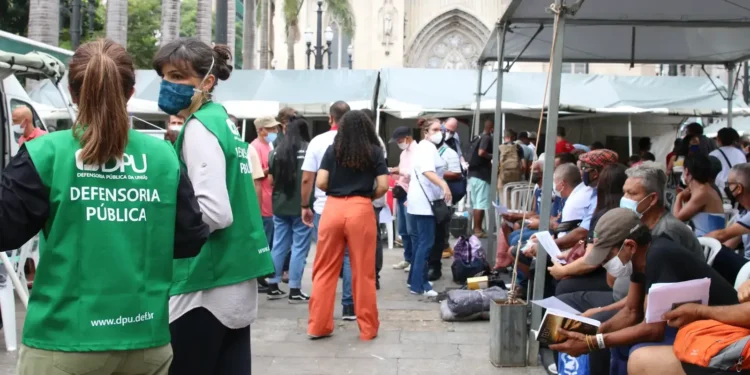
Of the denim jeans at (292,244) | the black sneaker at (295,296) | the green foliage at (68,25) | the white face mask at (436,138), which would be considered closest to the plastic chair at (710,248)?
the denim jeans at (292,244)

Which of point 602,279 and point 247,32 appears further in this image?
point 247,32

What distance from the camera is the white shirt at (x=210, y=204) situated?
339 centimetres

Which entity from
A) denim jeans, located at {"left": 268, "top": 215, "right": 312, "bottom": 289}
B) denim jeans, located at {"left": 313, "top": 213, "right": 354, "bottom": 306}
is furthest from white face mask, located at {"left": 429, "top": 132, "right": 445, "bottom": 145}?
denim jeans, located at {"left": 313, "top": 213, "right": 354, "bottom": 306}

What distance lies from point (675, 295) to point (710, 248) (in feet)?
5.32

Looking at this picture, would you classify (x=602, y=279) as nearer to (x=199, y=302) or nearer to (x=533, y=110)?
(x=199, y=302)

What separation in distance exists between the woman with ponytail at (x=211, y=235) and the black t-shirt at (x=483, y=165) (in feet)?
34.7

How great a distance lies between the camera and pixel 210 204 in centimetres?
338

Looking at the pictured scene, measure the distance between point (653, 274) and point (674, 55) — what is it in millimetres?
9760

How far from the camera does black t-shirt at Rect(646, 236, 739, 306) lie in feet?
13.6

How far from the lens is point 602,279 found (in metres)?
6.07

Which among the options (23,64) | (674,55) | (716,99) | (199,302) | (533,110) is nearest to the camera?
(199,302)

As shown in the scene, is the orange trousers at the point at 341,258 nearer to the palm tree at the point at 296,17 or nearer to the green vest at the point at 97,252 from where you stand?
the green vest at the point at 97,252

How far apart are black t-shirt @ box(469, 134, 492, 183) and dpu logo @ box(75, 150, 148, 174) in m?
11.6

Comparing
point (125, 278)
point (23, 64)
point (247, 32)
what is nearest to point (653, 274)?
point (125, 278)
